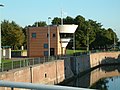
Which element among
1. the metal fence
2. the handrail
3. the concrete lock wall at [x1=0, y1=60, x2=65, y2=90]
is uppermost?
the handrail

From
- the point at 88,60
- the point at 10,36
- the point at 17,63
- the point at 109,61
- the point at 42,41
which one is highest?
the point at 10,36

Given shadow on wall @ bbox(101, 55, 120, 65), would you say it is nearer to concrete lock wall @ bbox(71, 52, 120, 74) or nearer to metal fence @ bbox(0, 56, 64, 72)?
concrete lock wall @ bbox(71, 52, 120, 74)

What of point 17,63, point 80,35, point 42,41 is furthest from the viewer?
point 80,35

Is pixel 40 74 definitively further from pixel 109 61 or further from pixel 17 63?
pixel 109 61

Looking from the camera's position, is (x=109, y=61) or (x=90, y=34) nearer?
(x=109, y=61)

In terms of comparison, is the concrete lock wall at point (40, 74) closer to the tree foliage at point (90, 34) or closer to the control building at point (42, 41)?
the control building at point (42, 41)

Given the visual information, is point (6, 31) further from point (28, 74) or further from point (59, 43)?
point (28, 74)

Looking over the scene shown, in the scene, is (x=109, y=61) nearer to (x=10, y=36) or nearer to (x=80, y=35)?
(x=80, y=35)

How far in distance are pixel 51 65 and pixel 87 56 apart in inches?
1166

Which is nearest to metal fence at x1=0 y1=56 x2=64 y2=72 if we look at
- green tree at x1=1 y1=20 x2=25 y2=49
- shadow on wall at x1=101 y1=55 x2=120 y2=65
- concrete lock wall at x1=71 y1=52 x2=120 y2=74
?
concrete lock wall at x1=71 y1=52 x2=120 y2=74

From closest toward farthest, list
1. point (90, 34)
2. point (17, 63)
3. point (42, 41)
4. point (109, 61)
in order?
point (17, 63), point (42, 41), point (109, 61), point (90, 34)

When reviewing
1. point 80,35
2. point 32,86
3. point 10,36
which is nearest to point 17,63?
point 32,86

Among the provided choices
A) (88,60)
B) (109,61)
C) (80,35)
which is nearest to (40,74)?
(88,60)

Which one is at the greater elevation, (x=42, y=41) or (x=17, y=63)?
(x=42, y=41)
